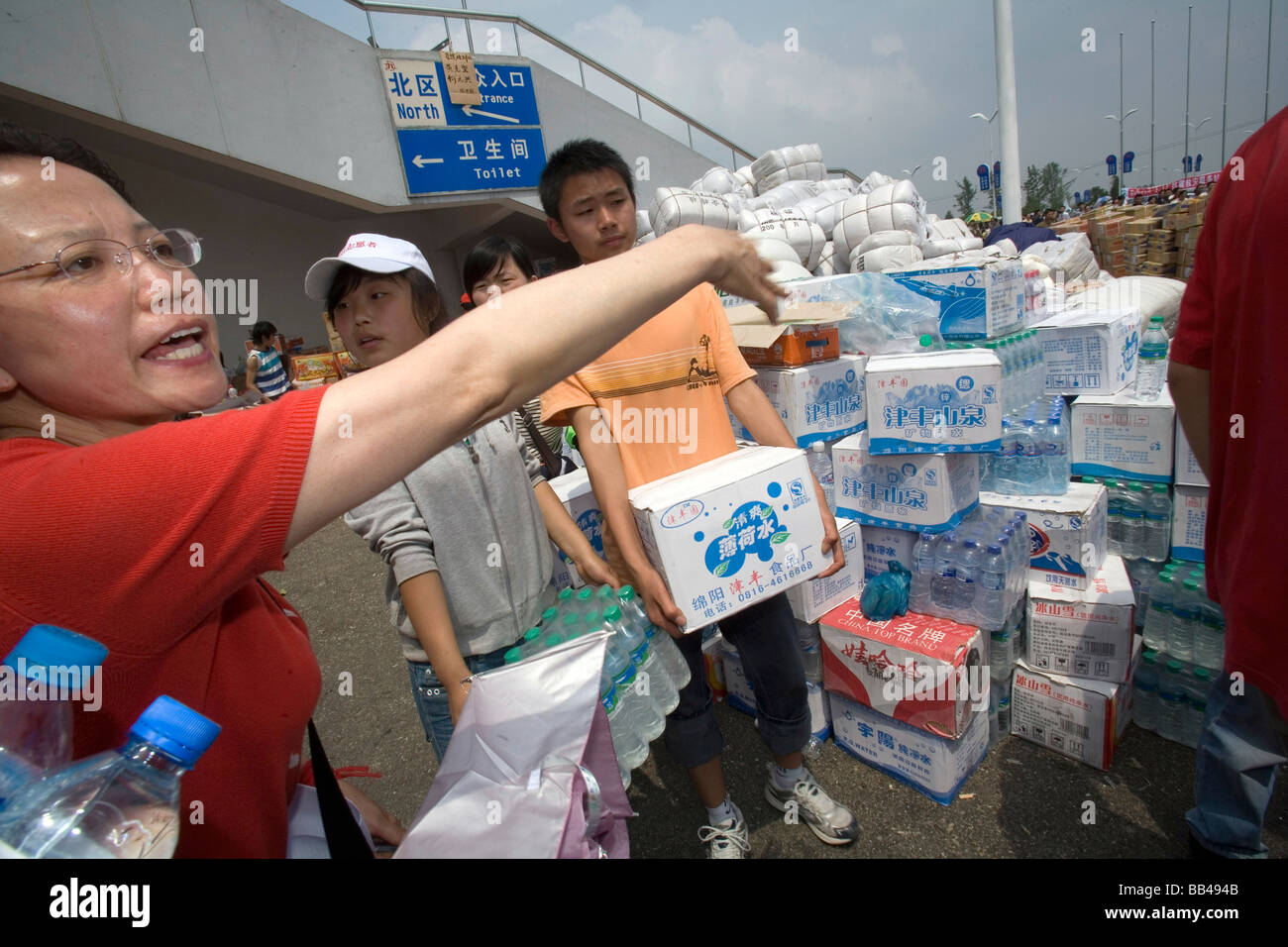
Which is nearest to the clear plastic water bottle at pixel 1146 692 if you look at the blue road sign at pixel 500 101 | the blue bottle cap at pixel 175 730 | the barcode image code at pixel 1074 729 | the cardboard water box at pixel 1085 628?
the cardboard water box at pixel 1085 628

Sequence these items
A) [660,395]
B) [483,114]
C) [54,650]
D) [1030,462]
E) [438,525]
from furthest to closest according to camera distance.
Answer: [483,114], [1030,462], [660,395], [438,525], [54,650]

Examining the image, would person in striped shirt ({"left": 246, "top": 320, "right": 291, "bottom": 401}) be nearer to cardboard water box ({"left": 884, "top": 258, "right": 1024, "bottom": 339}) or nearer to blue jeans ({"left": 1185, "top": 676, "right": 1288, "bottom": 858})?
cardboard water box ({"left": 884, "top": 258, "right": 1024, "bottom": 339})

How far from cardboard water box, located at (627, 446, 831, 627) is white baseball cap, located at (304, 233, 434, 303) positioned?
0.97 m

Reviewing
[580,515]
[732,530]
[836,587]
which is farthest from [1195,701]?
[580,515]

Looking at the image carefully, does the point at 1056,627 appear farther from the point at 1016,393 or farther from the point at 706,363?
the point at 706,363

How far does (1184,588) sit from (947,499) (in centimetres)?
103

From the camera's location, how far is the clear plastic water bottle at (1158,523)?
9.02 ft

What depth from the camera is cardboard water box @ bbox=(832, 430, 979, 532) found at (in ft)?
8.33

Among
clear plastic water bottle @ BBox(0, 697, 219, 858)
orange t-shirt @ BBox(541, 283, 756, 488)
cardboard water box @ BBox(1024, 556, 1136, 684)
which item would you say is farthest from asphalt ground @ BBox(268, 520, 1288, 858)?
clear plastic water bottle @ BBox(0, 697, 219, 858)

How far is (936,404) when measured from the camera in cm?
250

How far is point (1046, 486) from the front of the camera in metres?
2.85

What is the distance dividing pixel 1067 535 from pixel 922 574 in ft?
2.02

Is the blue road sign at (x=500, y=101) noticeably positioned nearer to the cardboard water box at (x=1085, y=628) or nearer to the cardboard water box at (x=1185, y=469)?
the cardboard water box at (x=1185, y=469)

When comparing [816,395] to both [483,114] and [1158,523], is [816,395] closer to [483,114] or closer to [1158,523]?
[1158,523]
